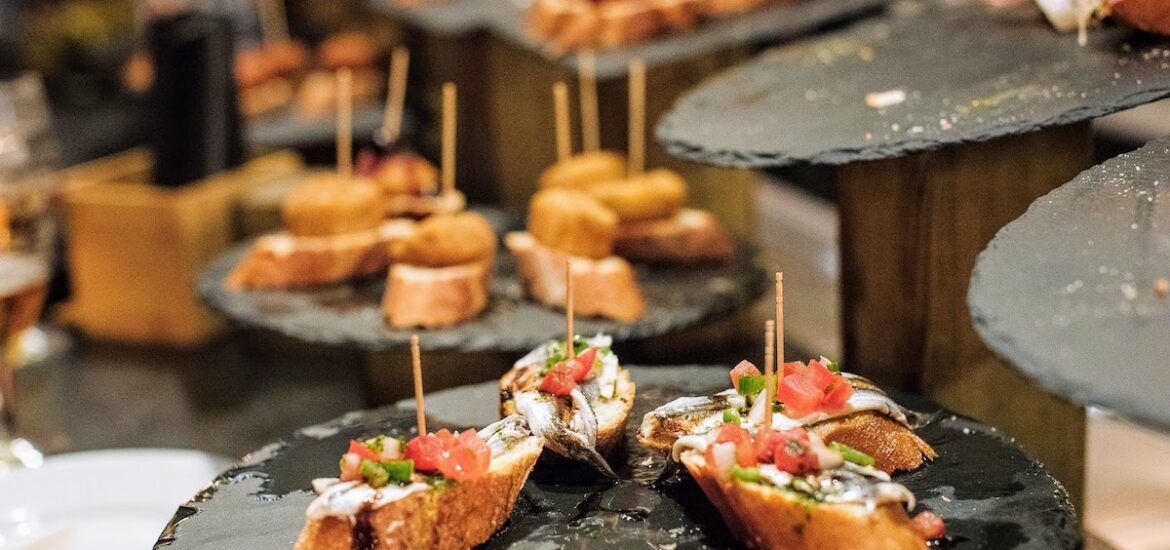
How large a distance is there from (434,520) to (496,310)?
1620 mm

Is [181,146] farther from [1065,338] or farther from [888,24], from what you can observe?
[1065,338]

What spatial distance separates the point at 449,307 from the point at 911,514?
5.69 feet

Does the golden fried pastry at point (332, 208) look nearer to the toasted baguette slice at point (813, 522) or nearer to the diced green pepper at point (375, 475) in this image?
the diced green pepper at point (375, 475)

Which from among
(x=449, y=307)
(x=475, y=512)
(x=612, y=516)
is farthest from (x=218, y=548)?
(x=449, y=307)

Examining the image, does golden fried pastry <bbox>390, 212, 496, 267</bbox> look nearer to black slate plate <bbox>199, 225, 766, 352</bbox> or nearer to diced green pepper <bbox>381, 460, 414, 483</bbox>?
black slate plate <bbox>199, 225, 766, 352</bbox>

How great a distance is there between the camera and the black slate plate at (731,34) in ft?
14.7

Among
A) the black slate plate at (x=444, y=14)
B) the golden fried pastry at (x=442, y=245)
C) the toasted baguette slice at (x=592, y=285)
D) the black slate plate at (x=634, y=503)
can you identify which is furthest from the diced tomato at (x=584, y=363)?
the black slate plate at (x=444, y=14)

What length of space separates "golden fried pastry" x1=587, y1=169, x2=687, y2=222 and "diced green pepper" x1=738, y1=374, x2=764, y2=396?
1.69 metres

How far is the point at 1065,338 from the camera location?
64.6 inches

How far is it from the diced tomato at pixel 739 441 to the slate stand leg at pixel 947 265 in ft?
3.45

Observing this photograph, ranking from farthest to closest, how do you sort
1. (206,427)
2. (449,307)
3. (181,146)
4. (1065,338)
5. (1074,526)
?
(181,146) → (206,427) → (449,307) → (1074,526) → (1065,338)

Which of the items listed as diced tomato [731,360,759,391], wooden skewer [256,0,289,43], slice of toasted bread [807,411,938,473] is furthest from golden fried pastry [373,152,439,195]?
wooden skewer [256,0,289,43]

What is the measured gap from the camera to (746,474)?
6.74ft

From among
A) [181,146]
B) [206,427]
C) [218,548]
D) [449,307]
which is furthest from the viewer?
[181,146]
